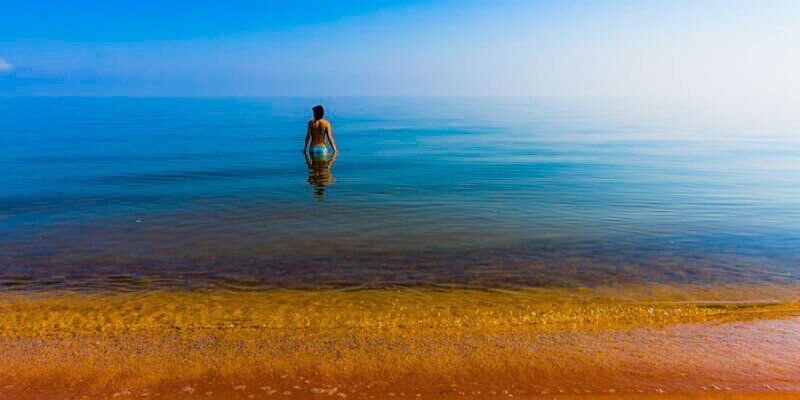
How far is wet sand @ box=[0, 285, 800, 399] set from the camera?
5.15m

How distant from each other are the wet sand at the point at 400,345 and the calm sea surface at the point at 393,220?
1.03m

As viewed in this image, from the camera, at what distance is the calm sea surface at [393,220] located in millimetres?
9914

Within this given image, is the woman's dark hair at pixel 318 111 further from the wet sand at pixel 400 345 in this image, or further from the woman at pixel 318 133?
the wet sand at pixel 400 345

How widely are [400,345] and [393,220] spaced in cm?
861

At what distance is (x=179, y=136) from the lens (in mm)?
46812

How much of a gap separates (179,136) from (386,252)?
4143cm

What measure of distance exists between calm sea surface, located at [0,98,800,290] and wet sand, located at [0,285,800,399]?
40.7 inches

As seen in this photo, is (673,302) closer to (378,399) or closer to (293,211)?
(378,399)

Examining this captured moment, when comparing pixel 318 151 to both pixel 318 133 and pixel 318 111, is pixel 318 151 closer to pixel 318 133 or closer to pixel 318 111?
pixel 318 133

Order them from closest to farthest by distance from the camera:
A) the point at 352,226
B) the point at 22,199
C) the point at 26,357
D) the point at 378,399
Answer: the point at 378,399 → the point at 26,357 → the point at 352,226 → the point at 22,199

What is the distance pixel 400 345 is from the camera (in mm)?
6188

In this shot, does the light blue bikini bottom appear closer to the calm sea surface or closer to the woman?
the woman

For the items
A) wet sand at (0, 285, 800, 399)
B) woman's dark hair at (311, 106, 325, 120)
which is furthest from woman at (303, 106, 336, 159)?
wet sand at (0, 285, 800, 399)

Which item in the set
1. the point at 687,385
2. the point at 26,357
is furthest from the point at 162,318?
the point at 687,385
